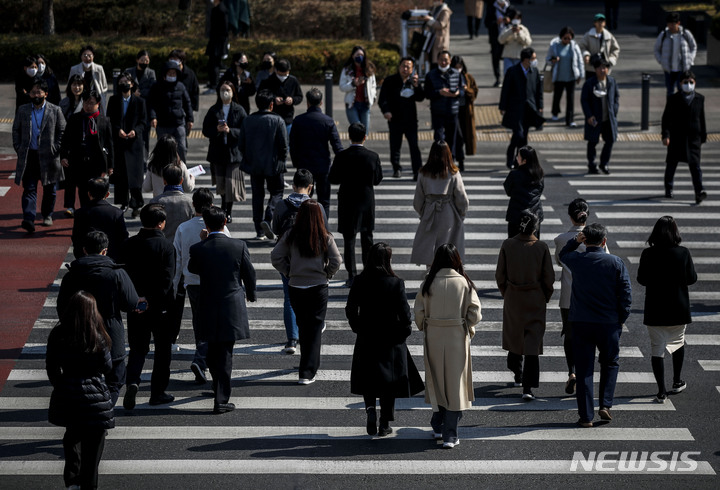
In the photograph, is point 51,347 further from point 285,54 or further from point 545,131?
point 285,54

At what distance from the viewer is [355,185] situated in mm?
13289

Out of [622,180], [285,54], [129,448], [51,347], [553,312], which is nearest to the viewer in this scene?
[51,347]

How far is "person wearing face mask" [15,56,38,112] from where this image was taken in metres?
17.9

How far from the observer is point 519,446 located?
916 cm

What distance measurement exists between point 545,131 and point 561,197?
201 inches

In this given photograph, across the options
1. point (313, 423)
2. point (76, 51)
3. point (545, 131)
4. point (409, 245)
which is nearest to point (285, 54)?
point (76, 51)

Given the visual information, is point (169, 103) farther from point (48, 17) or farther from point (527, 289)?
point (48, 17)

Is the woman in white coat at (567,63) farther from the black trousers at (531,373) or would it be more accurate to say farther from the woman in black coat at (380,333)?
the woman in black coat at (380,333)

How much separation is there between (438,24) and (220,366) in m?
16.7

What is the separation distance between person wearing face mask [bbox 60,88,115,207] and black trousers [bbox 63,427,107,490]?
7140 millimetres

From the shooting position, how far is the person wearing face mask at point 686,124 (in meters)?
16.9

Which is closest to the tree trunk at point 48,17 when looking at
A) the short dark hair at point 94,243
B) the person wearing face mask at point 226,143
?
the person wearing face mask at point 226,143

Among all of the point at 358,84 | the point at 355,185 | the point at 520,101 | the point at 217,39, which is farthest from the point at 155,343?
the point at 217,39

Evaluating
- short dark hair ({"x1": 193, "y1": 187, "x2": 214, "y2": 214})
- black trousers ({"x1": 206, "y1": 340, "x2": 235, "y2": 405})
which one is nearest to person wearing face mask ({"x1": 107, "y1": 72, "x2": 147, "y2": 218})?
short dark hair ({"x1": 193, "y1": 187, "x2": 214, "y2": 214})
